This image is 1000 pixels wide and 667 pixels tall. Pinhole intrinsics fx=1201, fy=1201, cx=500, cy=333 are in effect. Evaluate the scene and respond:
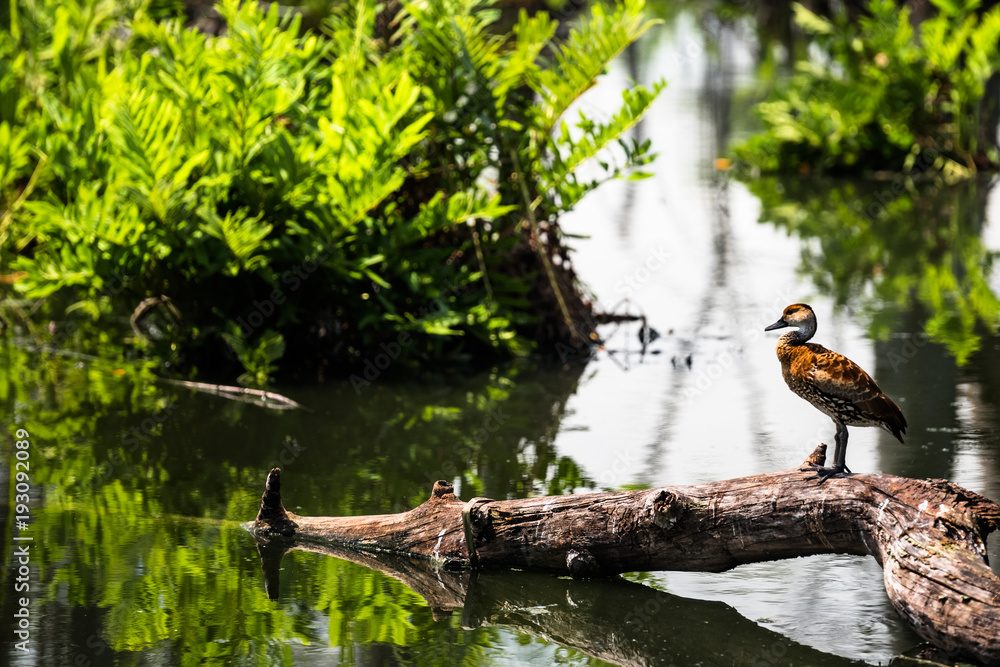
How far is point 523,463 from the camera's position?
5.68 meters

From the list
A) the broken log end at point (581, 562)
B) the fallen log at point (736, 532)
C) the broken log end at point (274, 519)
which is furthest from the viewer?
the broken log end at point (274, 519)

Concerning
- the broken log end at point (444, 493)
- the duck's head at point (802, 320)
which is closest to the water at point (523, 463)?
the broken log end at point (444, 493)

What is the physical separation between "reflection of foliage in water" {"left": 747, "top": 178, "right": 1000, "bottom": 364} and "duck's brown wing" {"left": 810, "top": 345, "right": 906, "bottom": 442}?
3.78 meters

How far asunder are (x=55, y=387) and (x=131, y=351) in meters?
0.91

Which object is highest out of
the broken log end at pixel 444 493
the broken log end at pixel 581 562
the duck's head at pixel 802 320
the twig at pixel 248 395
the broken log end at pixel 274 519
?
the duck's head at pixel 802 320

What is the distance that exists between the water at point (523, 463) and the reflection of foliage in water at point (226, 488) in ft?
0.04

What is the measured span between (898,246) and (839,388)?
7570mm

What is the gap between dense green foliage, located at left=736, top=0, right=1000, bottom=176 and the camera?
44.9ft

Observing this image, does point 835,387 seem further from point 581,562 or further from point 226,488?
point 226,488

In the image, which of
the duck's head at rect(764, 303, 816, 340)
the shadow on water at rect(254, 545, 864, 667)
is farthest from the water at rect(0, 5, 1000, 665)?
the duck's head at rect(764, 303, 816, 340)

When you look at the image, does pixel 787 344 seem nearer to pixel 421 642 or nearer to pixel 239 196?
pixel 421 642

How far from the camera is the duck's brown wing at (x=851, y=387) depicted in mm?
3754

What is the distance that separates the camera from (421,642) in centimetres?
380

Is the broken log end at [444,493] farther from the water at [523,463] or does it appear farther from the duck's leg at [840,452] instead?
the duck's leg at [840,452]
